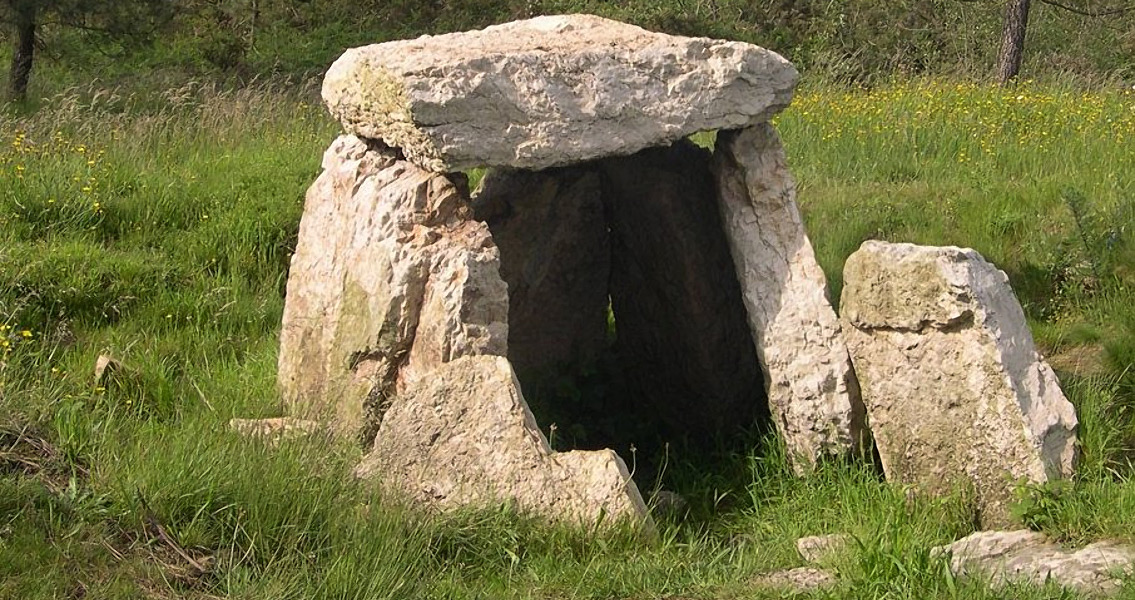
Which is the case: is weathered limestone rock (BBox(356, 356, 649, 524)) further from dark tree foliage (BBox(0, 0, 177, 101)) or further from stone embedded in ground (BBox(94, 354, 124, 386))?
dark tree foliage (BBox(0, 0, 177, 101))

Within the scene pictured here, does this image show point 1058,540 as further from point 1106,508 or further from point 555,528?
point 555,528

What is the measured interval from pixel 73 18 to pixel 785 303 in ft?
29.1

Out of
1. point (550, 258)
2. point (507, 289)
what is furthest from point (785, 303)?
point (550, 258)

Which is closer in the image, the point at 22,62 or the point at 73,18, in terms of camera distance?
the point at 73,18

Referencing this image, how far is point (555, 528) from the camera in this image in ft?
15.5

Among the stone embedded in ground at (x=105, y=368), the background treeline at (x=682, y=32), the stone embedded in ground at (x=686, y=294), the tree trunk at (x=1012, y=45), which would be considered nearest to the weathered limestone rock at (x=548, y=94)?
the stone embedded in ground at (x=686, y=294)

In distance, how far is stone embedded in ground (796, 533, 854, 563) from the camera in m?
4.66

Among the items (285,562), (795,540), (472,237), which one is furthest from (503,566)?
(472,237)

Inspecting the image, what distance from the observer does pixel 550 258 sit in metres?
7.12

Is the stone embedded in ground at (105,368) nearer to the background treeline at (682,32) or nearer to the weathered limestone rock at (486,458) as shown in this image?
the weathered limestone rock at (486,458)

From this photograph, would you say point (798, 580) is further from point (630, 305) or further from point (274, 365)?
point (274, 365)

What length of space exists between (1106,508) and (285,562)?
295 cm

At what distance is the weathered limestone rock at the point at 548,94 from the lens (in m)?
5.50

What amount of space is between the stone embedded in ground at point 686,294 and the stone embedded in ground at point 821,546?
67.1 inches
